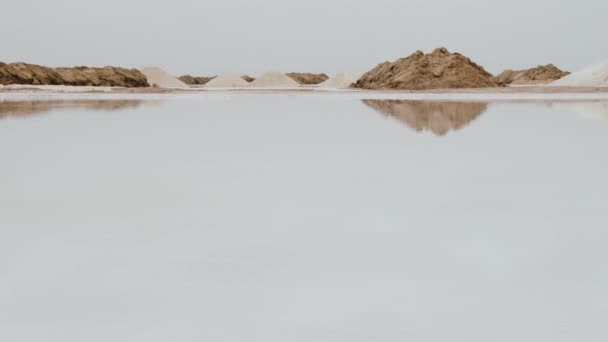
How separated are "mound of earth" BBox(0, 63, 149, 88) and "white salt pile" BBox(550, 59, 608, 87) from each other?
45.5 metres

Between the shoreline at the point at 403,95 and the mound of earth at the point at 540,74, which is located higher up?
the mound of earth at the point at 540,74

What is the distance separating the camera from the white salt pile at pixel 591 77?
49647mm

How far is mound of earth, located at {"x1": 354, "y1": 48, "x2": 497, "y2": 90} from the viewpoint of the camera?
2160 inches

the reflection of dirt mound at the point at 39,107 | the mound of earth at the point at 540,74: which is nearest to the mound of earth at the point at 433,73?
the reflection of dirt mound at the point at 39,107

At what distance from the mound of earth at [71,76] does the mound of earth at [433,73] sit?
91.8 feet

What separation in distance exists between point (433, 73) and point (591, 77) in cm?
1230

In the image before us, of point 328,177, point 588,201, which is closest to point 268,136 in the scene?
point 328,177

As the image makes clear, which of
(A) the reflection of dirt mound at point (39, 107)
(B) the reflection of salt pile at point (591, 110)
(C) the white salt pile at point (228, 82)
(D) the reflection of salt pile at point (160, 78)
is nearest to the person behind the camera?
(B) the reflection of salt pile at point (591, 110)

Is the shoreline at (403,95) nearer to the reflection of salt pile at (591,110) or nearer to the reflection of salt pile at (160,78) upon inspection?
the reflection of salt pile at (591,110)

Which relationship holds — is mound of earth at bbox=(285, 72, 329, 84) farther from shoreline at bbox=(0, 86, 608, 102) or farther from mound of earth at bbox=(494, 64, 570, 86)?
shoreline at bbox=(0, 86, 608, 102)

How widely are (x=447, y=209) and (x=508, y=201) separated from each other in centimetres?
63

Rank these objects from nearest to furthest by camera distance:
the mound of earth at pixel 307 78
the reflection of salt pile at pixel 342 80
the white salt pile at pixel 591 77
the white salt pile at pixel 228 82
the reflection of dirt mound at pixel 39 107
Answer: the reflection of dirt mound at pixel 39 107, the white salt pile at pixel 591 77, the reflection of salt pile at pixel 342 80, the white salt pile at pixel 228 82, the mound of earth at pixel 307 78

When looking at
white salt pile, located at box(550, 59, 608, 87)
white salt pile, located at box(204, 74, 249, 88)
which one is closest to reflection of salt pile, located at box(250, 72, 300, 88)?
white salt pile, located at box(204, 74, 249, 88)

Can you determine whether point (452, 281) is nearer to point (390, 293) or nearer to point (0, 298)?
point (390, 293)
